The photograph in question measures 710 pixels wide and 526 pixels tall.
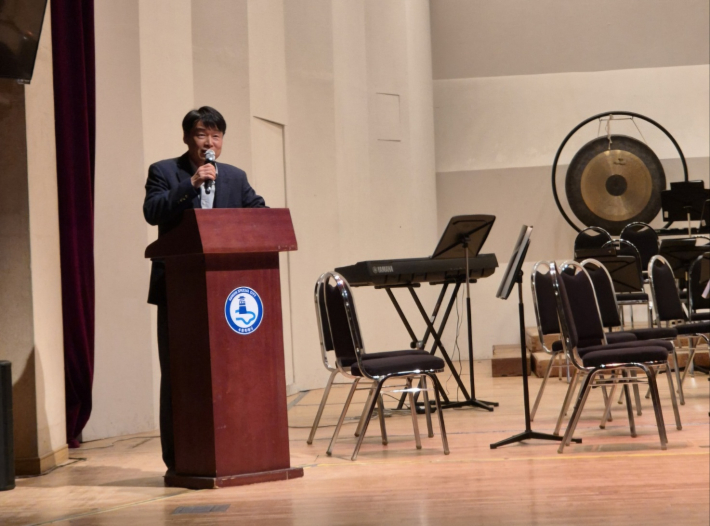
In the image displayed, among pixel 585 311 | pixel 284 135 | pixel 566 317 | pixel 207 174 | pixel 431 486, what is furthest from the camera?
pixel 284 135

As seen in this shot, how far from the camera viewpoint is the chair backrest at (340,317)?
12.7 ft

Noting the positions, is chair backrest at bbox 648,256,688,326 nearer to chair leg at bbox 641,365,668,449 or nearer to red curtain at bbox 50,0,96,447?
chair leg at bbox 641,365,668,449

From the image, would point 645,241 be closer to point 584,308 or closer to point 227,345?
point 584,308

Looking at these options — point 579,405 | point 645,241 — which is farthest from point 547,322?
point 645,241

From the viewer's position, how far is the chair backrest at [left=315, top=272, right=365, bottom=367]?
12.7ft

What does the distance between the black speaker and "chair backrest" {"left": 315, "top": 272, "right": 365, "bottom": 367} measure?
139 cm

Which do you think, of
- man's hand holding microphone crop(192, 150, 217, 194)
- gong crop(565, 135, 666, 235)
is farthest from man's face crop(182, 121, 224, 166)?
gong crop(565, 135, 666, 235)

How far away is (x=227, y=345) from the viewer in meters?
3.39

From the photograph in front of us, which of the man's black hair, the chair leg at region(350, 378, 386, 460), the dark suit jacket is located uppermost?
the man's black hair

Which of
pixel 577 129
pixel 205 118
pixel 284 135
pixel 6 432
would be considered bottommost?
pixel 6 432

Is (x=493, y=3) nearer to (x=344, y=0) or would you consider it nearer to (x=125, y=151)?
(x=344, y=0)

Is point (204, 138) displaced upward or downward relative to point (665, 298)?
upward

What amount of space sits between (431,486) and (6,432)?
5.90 feet

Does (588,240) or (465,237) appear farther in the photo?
(588,240)
